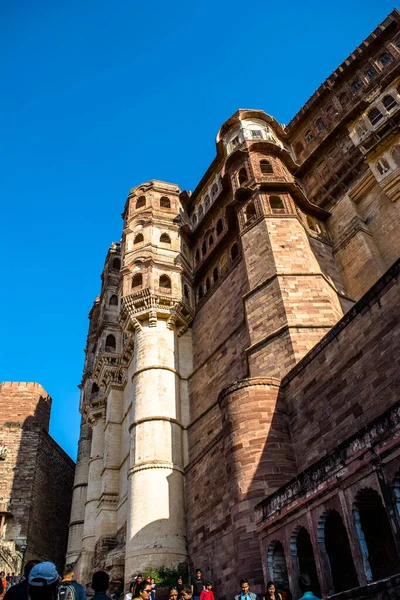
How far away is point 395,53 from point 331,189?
6.95 m

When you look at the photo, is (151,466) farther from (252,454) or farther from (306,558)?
(306,558)

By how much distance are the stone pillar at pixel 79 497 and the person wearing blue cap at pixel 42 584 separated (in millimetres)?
21041

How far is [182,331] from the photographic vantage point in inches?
842

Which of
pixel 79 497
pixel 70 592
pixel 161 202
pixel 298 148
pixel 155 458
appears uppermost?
pixel 298 148

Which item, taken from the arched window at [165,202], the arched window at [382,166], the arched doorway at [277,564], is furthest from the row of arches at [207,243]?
the arched doorway at [277,564]

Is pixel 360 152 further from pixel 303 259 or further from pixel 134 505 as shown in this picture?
pixel 134 505

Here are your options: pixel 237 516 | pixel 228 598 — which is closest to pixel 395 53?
pixel 237 516

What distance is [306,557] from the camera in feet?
27.7

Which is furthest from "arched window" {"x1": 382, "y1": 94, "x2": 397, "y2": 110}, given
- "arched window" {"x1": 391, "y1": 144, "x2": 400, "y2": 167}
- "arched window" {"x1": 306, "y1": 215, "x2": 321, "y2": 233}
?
"arched window" {"x1": 306, "y1": 215, "x2": 321, "y2": 233}

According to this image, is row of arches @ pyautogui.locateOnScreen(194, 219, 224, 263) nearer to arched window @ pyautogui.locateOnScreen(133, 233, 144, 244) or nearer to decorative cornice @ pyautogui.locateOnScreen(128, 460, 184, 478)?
arched window @ pyautogui.locateOnScreen(133, 233, 144, 244)

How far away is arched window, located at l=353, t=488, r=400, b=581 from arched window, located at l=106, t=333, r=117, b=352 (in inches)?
739

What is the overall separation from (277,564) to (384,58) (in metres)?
22.2

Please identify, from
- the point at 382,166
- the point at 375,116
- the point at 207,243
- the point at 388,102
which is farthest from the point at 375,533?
the point at 388,102

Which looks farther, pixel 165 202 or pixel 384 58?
pixel 165 202
